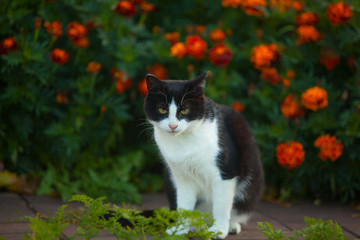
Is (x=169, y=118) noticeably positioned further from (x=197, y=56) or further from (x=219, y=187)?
(x=197, y=56)

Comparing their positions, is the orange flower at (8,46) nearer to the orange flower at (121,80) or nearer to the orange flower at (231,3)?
the orange flower at (121,80)

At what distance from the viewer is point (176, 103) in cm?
267

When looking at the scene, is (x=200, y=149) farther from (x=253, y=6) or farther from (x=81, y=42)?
(x=253, y=6)

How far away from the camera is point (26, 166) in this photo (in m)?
4.02

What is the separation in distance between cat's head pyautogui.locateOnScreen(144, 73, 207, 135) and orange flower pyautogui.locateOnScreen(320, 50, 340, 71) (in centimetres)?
154

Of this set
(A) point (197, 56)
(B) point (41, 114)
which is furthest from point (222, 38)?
(B) point (41, 114)

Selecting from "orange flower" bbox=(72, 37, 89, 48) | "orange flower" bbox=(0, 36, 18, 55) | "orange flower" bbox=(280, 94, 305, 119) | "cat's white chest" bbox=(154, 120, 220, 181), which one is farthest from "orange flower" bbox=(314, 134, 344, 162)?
"orange flower" bbox=(0, 36, 18, 55)

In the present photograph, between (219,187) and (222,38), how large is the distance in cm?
169

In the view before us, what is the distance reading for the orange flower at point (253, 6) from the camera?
13.0 ft

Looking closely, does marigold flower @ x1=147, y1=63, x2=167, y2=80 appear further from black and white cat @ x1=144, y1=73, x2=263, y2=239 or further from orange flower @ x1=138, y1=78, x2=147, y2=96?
black and white cat @ x1=144, y1=73, x2=263, y2=239

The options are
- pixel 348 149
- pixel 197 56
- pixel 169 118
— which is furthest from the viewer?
pixel 197 56

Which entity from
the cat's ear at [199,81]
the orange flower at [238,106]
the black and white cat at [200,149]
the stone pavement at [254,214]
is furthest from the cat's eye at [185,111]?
the orange flower at [238,106]

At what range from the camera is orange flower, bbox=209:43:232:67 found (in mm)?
3814

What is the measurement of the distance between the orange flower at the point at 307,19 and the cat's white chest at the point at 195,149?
1.53 metres
